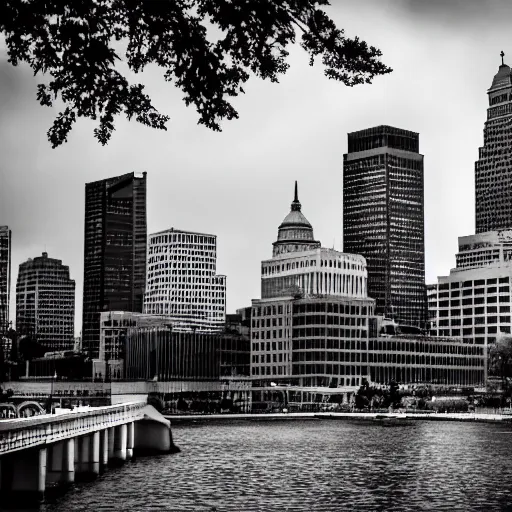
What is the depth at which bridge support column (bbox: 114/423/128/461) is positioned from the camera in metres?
109

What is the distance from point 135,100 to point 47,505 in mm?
47774

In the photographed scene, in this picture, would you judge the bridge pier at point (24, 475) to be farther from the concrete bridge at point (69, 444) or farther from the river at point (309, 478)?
the river at point (309, 478)

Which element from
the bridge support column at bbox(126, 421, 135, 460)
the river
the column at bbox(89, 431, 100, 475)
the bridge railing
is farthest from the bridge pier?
the bridge support column at bbox(126, 421, 135, 460)

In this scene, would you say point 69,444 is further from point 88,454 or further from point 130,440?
point 130,440

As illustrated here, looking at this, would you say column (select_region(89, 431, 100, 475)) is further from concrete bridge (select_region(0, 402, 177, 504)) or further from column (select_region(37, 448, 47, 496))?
column (select_region(37, 448, 47, 496))

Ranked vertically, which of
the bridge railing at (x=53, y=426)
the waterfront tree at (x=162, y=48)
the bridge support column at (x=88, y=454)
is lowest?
the bridge support column at (x=88, y=454)

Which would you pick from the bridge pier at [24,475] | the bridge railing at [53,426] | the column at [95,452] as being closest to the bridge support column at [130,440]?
the bridge railing at [53,426]

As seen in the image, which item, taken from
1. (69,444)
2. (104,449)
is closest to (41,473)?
(69,444)

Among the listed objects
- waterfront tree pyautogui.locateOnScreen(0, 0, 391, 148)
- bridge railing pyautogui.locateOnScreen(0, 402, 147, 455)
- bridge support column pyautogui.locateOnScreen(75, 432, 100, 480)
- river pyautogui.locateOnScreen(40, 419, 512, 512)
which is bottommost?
river pyautogui.locateOnScreen(40, 419, 512, 512)

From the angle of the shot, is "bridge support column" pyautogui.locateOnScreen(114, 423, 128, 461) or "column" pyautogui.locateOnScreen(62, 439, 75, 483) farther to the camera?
"bridge support column" pyautogui.locateOnScreen(114, 423, 128, 461)

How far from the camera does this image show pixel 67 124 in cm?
2559

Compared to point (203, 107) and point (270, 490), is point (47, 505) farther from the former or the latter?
point (203, 107)

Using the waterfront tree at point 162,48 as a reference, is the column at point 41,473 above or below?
below

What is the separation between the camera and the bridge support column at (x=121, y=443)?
109 meters
